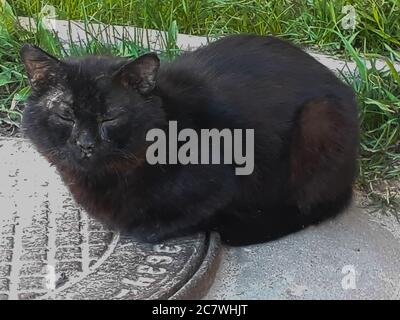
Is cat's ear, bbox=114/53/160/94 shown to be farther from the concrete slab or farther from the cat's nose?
the concrete slab

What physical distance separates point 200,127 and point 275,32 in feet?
4.18

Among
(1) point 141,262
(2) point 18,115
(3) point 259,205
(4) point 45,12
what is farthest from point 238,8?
(1) point 141,262

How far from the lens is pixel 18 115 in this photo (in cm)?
296

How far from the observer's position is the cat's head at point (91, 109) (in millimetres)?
2057

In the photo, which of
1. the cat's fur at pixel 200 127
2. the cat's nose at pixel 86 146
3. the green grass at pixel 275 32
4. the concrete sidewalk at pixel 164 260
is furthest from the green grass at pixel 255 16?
the cat's nose at pixel 86 146

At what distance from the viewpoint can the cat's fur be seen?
2084mm

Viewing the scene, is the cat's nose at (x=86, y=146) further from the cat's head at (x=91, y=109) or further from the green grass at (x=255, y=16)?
the green grass at (x=255, y=16)

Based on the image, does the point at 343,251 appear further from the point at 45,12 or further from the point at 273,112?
the point at 45,12

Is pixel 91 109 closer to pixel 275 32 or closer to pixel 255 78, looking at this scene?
pixel 255 78

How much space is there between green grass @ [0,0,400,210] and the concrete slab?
0.40m

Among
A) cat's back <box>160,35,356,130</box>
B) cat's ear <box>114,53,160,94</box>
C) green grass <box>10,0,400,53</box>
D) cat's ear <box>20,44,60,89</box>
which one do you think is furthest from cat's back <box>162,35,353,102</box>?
green grass <box>10,0,400,53</box>

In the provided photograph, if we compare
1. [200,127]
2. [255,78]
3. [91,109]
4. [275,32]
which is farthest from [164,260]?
[275,32]

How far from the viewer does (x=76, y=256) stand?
2.25 m

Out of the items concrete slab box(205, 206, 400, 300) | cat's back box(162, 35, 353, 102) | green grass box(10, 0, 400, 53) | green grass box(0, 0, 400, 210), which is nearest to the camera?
concrete slab box(205, 206, 400, 300)
